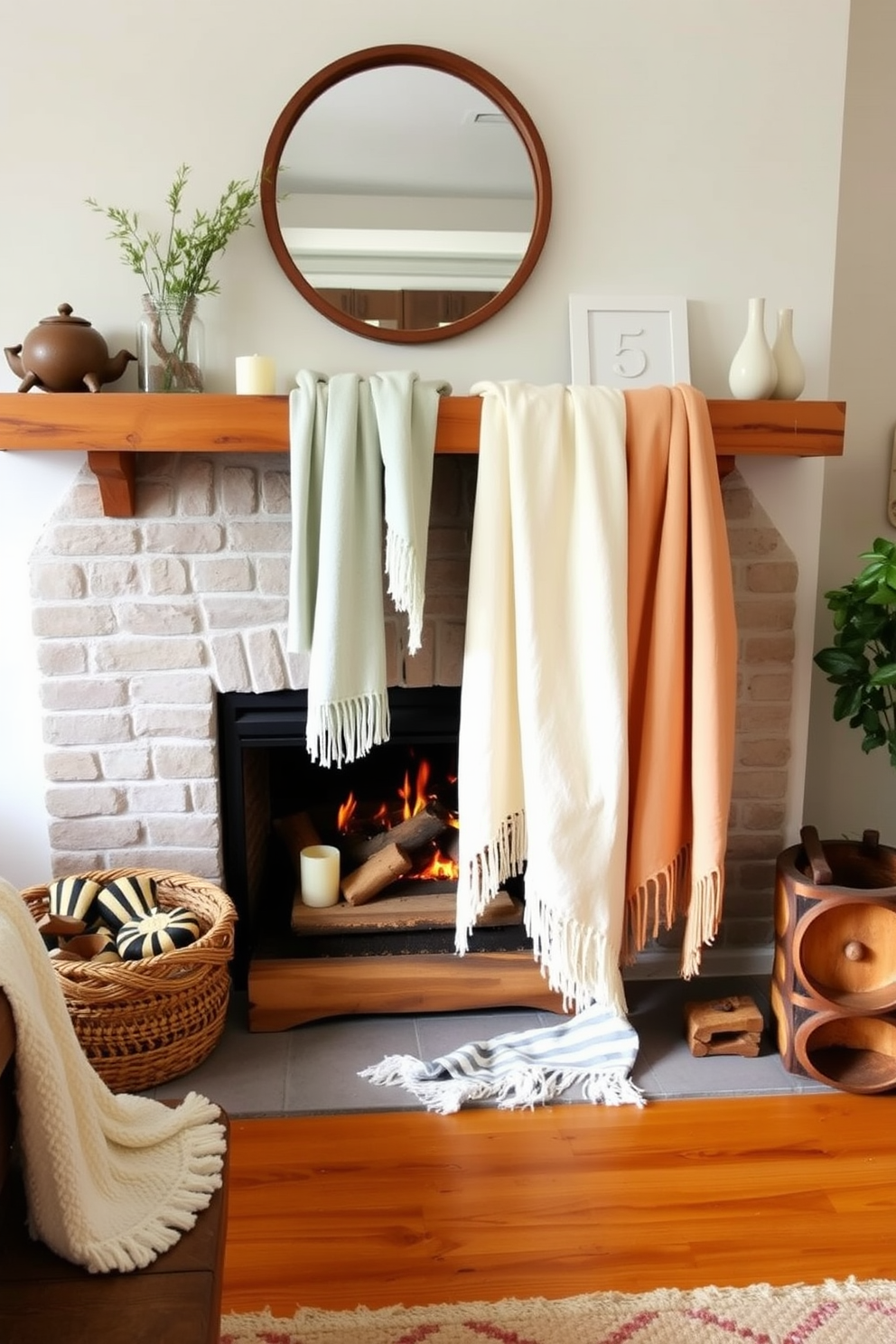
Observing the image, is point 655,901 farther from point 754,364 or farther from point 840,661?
point 754,364

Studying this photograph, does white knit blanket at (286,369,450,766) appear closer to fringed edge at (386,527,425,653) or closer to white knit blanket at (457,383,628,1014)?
fringed edge at (386,527,425,653)

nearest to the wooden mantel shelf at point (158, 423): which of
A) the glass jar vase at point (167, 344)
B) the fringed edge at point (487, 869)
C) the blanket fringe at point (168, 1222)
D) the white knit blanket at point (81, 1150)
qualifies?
the glass jar vase at point (167, 344)

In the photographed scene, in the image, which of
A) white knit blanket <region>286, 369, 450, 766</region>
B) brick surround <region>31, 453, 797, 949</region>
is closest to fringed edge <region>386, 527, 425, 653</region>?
white knit blanket <region>286, 369, 450, 766</region>

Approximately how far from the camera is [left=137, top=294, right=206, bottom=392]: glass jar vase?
1.98 meters

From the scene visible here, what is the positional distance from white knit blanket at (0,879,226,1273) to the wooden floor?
13.6 inches

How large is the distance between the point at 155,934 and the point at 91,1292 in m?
0.92

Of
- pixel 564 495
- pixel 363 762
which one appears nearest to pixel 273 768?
pixel 363 762

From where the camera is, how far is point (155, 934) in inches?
77.0

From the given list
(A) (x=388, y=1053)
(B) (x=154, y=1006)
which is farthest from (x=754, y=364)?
(B) (x=154, y=1006)

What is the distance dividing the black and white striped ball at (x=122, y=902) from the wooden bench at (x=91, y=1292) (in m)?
0.86

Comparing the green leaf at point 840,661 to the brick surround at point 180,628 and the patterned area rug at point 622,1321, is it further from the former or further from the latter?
the patterned area rug at point 622,1321

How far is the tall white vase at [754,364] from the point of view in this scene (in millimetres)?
2051

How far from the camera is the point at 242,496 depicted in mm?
2113

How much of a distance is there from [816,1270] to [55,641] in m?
1.69
